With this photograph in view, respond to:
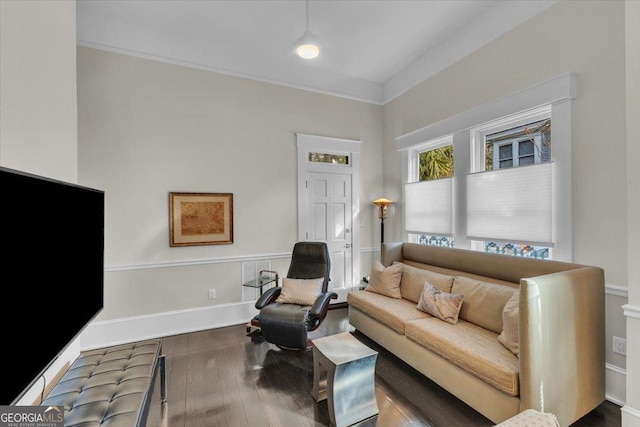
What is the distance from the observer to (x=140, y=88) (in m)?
3.36

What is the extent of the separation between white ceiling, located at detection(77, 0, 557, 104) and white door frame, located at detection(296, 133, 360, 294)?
2.87 ft

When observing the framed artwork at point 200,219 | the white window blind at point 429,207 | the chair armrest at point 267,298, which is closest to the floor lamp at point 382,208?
the white window blind at point 429,207

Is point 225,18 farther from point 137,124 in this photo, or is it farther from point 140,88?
point 137,124

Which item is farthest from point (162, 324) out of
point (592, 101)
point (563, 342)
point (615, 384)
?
point (592, 101)

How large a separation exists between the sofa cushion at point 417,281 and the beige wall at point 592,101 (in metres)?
1.08

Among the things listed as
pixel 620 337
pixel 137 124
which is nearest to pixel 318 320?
pixel 620 337

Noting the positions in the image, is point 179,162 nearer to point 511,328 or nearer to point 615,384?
point 511,328

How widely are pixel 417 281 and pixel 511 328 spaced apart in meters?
1.19

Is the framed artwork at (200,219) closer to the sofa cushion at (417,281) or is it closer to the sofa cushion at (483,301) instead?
the sofa cushion at (417,281)

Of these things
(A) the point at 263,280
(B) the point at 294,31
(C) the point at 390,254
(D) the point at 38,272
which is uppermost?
(B) the point at 294,31

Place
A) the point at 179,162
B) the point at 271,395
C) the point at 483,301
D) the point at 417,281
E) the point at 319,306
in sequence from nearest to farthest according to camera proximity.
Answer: the point at 271,395, the point at 483,301, the point at 319,306, the point at 417,281, the point at 179,162

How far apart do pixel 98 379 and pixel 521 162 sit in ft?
12.7

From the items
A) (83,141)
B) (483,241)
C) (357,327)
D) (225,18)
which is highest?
(225,18)

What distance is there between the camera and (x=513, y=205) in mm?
2846
